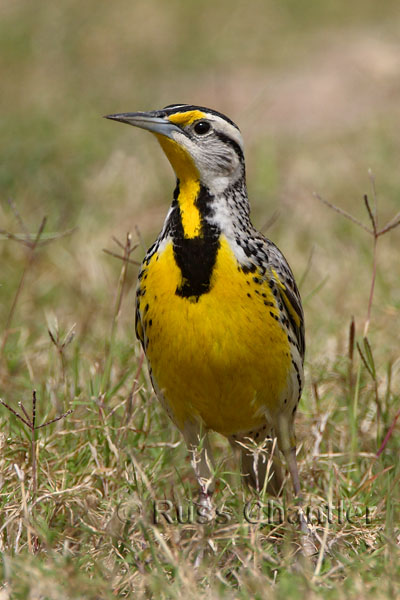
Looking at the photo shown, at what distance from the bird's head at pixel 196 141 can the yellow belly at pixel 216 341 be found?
9.9 inches

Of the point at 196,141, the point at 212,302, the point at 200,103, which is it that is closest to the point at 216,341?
the point at 212,302

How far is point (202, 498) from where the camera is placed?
11.0 ft

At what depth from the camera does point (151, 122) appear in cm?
345

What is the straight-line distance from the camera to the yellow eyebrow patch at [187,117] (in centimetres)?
349

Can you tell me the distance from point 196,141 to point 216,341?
71 cm

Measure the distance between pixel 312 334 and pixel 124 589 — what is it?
2288mm

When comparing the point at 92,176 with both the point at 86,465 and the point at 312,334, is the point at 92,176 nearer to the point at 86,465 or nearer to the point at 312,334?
the point at 312,334

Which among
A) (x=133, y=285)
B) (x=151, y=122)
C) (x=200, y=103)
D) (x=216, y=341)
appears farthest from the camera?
(x=200, y=103)

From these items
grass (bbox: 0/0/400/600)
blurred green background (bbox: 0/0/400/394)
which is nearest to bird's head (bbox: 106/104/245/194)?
grass (bbox: 0/0/400/600)

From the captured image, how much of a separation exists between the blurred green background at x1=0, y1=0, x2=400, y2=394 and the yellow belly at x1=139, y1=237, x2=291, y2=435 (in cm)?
96

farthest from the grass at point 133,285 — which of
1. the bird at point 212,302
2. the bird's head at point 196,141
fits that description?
the bird's head at point 196,141

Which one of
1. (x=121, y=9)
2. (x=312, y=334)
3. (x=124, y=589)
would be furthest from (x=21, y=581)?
(x=121, y=9)

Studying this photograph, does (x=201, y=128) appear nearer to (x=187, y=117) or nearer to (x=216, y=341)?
(x=187, y=117)

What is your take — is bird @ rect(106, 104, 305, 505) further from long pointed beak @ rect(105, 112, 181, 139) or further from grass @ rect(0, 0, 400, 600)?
grass @ rect(0, 0, 400, 600)
